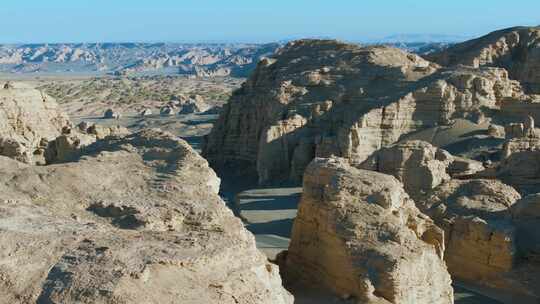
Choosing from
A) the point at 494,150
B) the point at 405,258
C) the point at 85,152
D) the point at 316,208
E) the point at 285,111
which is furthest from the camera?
the point at 285,111

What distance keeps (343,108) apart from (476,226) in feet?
53.6

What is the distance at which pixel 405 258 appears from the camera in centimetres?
1138

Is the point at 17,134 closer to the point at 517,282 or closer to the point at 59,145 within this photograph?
the point at 59,145

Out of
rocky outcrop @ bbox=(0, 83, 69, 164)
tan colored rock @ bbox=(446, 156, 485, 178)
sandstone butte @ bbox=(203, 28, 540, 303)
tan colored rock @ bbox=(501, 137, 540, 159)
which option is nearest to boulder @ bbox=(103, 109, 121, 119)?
sandstone butte @ bbox=(203, 28, 540, 303)

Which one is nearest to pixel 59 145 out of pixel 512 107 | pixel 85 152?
pixel 85 152

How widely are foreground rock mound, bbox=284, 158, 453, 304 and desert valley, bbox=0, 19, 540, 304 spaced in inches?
1.4

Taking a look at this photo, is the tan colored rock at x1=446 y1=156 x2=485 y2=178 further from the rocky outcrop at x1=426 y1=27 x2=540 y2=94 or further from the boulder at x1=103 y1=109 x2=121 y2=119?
the boulder at x1=103 y1=109 x2=121 y2=119

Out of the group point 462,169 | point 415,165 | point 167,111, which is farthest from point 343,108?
point 167,111

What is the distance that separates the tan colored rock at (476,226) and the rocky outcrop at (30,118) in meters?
11.7

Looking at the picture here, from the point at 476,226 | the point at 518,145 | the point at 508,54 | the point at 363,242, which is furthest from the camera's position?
the point at 508,54

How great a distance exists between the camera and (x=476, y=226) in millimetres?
16266

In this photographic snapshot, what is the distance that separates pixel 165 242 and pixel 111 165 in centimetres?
351

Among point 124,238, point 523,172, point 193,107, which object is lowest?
point 193,107

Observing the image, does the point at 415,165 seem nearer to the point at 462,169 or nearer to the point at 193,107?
the point at 462,169
